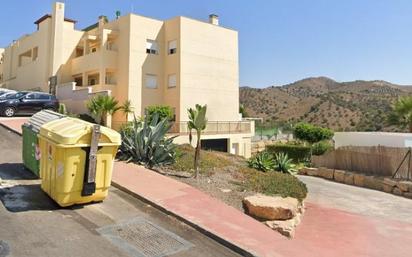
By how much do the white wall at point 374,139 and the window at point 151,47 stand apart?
50.8 feet

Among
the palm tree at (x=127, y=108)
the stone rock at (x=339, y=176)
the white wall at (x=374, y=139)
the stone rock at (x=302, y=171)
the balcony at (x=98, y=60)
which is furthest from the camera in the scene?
the balcony at (x=98, y=60)

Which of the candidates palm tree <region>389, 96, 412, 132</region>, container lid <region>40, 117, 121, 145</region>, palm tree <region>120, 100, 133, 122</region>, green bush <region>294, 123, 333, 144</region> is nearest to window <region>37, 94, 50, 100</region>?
palm tree <region>120, 100, 133, 122</region>

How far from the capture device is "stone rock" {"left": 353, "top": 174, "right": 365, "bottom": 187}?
62.7 feet

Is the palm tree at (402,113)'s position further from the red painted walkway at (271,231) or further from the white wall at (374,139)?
the red painted walkway at (271,231)

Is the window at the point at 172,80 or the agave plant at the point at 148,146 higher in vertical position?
the window at the point at 172,80

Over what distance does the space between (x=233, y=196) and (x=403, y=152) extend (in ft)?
36.9

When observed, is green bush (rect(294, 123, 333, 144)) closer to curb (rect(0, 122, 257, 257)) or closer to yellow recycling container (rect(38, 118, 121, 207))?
curb (rect(0, 122, 257, 257))

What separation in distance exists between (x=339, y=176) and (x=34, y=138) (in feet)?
53.4

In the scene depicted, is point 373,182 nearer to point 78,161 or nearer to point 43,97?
point 78,161

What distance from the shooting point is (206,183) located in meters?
11.2

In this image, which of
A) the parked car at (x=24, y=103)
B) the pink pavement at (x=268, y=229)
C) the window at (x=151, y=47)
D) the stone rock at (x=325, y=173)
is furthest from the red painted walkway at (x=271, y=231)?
the window at (x=151, y=47)

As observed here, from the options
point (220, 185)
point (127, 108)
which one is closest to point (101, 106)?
point (127, 108)

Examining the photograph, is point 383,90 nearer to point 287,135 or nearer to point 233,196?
point 287,135

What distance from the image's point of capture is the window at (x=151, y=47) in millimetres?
30531
